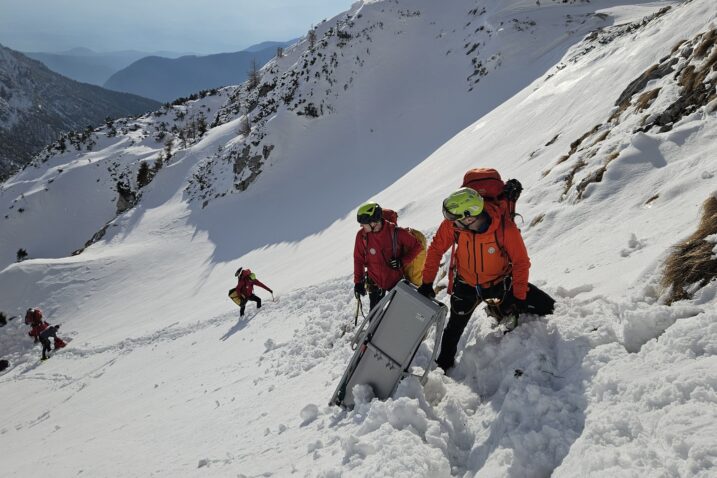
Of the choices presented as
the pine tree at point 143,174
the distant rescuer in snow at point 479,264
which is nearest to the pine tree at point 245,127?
the pine tree at point 143,174

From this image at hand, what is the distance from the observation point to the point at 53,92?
182 metres

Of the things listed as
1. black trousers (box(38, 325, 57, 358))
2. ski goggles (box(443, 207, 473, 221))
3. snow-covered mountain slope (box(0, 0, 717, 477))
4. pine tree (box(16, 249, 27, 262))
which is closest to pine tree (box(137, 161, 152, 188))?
pine tree (box(16, 249, 27, 262))

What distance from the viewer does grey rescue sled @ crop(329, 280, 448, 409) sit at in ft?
15.4

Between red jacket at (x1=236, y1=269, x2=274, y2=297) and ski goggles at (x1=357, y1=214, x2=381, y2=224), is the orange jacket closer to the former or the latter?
ski goggles at (x1=357, y1=214, x2=381, y2=224)

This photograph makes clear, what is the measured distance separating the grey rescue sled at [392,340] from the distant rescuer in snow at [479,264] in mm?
221

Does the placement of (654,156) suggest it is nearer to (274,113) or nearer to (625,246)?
(625,246)

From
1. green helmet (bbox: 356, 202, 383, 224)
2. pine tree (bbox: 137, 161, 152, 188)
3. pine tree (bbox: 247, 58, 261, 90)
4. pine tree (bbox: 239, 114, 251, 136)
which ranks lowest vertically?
green helmet (bbox: 356, 202, 383, 224)

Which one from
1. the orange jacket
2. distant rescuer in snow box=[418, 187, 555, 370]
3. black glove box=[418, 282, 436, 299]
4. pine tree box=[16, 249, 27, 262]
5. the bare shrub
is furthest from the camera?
pine tree box=[16, 249, 27, 262]

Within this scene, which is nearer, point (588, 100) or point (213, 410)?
point (213, 410)

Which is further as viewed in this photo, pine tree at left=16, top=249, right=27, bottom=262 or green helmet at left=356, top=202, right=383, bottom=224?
pine tree at left=16, top=249, right=27, bottom=262

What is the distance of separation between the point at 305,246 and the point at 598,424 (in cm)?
1744

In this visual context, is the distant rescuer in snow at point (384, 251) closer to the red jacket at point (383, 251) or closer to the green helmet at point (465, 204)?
the red jacket at point (383, 251)

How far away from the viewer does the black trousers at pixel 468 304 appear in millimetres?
4523

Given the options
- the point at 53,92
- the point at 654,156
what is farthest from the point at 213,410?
the point at 53,92
